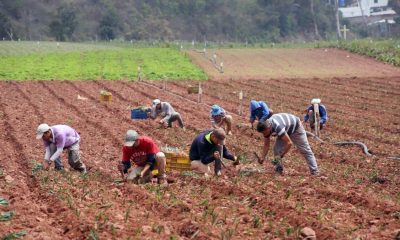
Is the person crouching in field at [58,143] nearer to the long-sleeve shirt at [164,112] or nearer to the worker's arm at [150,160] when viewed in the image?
the worker's arm at [150,160]

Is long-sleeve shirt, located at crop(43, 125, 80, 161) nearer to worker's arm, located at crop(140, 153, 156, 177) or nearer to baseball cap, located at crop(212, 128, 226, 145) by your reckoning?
worker's arm, located at crop(140, 153, 156, 177)

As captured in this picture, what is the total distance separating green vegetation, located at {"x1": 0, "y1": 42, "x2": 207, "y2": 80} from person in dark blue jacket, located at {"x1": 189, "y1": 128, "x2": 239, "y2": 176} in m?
25.7

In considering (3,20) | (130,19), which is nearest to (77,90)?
(3,20)

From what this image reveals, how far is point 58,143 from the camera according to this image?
1155cm

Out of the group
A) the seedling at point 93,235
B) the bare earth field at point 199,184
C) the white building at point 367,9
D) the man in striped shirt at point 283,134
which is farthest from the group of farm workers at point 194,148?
the white building at point 367,9

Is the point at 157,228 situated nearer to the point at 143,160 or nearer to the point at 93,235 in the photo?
the point at 93,235

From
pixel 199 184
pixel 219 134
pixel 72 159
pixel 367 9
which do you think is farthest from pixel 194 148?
pixel 367 9

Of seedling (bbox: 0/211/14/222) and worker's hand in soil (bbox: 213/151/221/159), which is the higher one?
seedling (bbox: 0/211/14/222)

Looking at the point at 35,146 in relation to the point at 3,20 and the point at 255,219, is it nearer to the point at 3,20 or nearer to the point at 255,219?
the point at 255,219

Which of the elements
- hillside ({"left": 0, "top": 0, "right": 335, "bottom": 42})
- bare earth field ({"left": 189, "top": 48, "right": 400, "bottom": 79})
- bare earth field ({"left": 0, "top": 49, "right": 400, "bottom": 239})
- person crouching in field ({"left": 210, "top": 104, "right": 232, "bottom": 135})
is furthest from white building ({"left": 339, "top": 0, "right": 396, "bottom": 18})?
person crouching in field ({"left": 210, "top": 104, "right": 232, "bottom": 135})

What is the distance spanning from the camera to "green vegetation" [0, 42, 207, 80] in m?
37.8

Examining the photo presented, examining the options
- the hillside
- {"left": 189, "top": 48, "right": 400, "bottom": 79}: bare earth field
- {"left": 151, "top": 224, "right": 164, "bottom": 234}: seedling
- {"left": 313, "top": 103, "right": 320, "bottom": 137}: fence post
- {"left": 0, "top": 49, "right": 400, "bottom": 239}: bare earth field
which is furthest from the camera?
the hillside

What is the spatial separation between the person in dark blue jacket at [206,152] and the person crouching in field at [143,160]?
2.86 ft

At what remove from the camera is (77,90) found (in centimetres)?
3055
